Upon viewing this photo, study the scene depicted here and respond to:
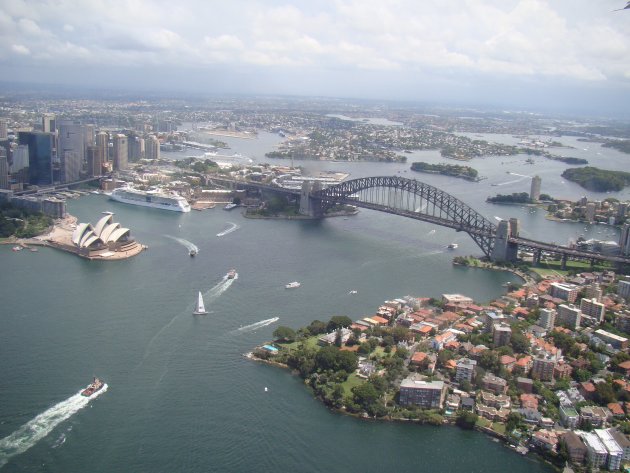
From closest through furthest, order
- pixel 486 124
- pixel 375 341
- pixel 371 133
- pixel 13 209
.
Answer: pixel 375 341, pixel 13 209, pixel 371 133, pixel 486 124

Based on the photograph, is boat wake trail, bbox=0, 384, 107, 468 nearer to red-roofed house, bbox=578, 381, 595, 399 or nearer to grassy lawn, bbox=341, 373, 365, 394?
grassy lawn, bbox=341, 373, 365, 394

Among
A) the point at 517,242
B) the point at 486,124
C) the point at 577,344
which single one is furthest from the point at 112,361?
the point at 486,124

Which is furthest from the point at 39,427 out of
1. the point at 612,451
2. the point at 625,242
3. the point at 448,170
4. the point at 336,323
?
the point at 448,170

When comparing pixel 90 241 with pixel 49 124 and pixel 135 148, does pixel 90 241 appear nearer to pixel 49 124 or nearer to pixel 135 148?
pixel 135 148

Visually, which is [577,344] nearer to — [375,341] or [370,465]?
[375,341]

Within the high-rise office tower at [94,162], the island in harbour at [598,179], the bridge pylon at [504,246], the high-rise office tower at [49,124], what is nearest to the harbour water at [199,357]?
the bridge pylon at [504,246]

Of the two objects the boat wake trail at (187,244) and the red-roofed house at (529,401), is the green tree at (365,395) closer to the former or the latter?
the red-roofed house at (529,401)
